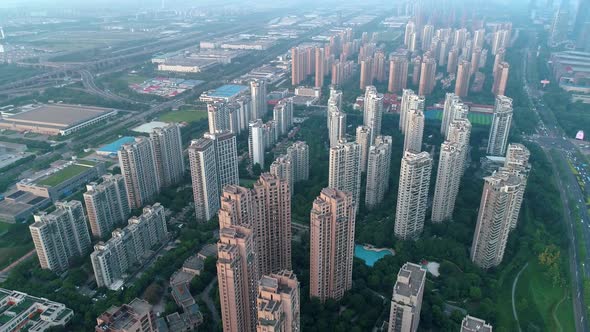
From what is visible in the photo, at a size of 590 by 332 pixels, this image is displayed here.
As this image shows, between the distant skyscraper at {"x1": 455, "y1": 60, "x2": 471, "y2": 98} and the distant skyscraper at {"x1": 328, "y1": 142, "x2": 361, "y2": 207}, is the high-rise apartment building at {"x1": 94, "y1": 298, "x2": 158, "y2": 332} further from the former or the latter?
the distant skyscraper at {"x1": 455, "y1": 60, "x2": 471, "y2": 98}

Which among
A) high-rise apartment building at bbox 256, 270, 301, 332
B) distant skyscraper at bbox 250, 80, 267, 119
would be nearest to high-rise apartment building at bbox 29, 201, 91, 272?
high-rise apartment building at bbox 256, 270, 301, 332

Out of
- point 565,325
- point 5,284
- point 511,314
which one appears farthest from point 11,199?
point 565,325

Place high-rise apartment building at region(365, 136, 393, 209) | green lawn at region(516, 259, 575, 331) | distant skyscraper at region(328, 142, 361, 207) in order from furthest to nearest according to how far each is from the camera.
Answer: high-rise apartment building at region(365, 136, 393, 209) < distant skyscraper at region(328, 142, 361, 207) < green lawn at region(516, 259, 575, 331)

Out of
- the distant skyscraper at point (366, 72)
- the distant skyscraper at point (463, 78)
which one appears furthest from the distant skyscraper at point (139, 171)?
the distant skyscraper at point (463, 78)

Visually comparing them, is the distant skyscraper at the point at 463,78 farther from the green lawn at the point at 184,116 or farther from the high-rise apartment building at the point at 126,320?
the high-rise apartment building at the point at 126,320

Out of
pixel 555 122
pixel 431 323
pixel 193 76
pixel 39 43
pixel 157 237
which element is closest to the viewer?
pixel 431 323

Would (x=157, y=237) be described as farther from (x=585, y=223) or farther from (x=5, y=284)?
(x=585, y=223)
